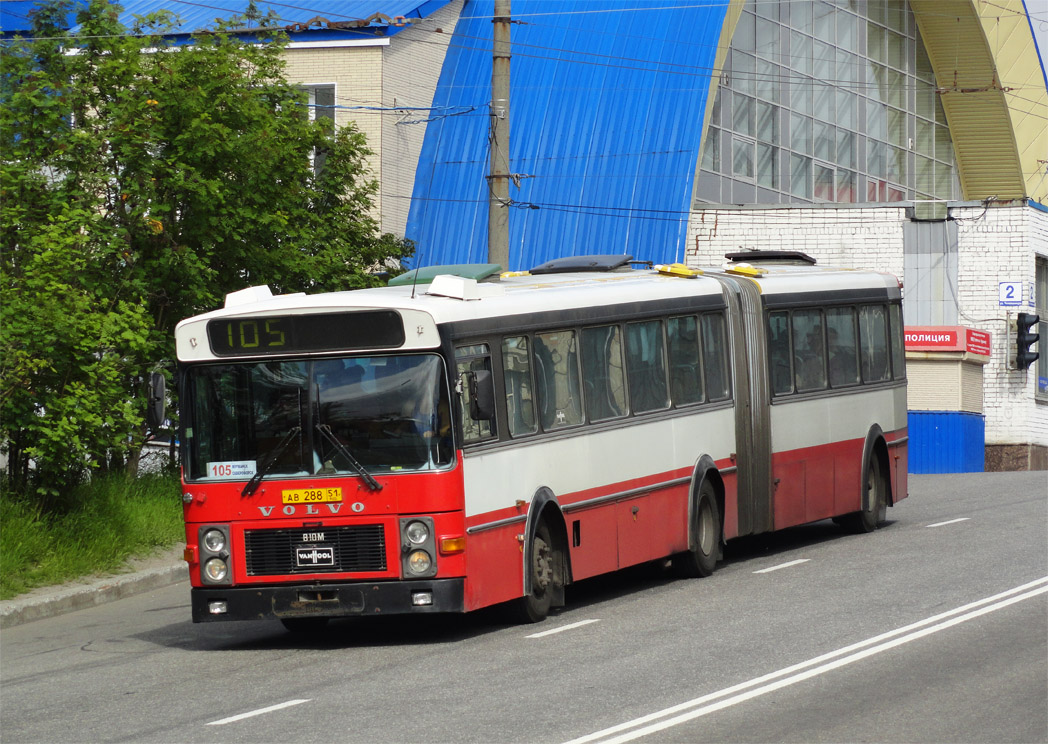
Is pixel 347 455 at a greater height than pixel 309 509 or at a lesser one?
greater

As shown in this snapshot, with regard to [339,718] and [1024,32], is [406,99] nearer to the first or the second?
[1024,32]

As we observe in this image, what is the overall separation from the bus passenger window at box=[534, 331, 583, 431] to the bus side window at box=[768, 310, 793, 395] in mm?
3756

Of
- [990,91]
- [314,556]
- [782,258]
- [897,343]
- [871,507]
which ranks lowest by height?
[871,507]

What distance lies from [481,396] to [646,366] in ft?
10.5

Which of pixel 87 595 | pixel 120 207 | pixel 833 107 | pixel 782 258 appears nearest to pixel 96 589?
pixel 87 595

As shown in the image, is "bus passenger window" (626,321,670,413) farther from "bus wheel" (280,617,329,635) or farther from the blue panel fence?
the blue panel fence

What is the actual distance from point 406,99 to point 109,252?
53.9 feet

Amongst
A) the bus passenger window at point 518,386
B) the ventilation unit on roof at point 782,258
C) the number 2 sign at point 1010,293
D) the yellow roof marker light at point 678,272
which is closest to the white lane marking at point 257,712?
the bus passenger window at point 518,386

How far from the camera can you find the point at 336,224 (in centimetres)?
2261

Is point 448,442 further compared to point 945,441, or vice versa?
point 945,441

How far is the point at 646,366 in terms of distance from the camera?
569 inches

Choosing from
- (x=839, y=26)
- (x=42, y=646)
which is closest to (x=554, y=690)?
(x=42, y=646)

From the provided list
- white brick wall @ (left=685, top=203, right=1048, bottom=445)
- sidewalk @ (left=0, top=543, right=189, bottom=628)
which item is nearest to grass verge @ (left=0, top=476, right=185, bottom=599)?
sidewalk @ (left=0, top=543, right=189, bottom=628)

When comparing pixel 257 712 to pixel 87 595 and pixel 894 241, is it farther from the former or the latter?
pixel 894 241
